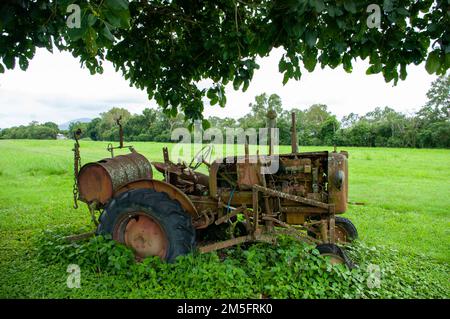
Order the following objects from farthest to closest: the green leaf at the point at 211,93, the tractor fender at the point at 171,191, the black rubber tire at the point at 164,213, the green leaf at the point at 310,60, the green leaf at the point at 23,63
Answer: the green leaf at the point at 211,93
the tractor fender at the point at 171,191
the black rubber tire at the point at 164,213
the green leaf at the point at 23,63
the green leaf at the point at 310,60

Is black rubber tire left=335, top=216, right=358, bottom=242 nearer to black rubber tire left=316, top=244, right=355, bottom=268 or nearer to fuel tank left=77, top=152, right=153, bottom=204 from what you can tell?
black rubber tire left=316, top=244, right=355, bottom=268

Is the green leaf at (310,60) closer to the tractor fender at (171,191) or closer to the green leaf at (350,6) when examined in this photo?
the green leaf at (350,6)

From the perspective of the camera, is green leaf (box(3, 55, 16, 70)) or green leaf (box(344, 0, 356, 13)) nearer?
green leaf (box(344, 0, 356, 13))

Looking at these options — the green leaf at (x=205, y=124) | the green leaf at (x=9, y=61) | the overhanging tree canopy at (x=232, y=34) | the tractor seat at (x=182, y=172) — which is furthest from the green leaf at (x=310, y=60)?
the green leaf at (x=205, y=124)

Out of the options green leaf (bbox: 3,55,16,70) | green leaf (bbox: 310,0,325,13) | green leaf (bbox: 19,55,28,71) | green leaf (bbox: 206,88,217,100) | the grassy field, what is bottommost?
the grassy field

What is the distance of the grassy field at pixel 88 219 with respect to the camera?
12.4 ft

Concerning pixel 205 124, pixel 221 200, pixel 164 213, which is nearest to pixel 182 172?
pixel 221 200

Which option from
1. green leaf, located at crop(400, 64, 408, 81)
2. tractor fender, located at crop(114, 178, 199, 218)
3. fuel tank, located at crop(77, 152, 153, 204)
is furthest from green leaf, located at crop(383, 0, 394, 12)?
fuel tank, located at crop(77, 152, 153, 204)

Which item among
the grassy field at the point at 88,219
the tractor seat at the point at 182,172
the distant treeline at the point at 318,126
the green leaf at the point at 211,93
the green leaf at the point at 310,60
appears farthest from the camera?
the distant treeline at the point at 318,126

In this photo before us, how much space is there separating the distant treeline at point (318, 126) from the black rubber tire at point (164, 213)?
2899 millimetres

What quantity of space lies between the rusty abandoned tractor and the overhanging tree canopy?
1017 millimetres

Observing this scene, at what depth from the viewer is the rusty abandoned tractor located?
4.14 meters

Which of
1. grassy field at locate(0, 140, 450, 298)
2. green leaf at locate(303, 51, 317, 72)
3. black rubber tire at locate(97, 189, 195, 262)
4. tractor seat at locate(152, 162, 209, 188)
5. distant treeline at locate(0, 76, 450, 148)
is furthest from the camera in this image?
distant treeline at locate(0, 76, 450, 148)
